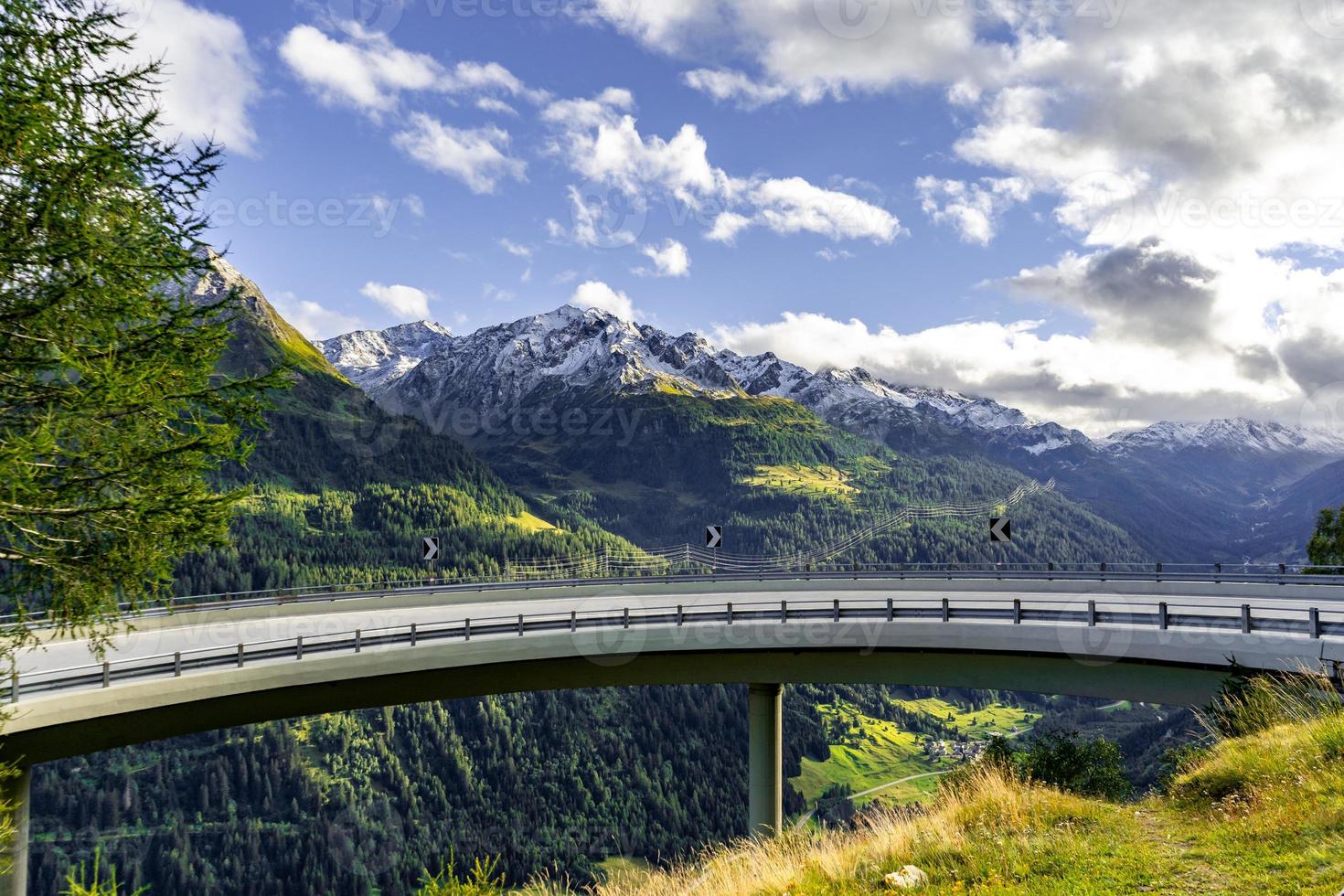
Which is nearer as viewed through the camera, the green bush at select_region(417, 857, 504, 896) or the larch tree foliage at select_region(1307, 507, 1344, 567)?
the green bush at select_region(417, 857, 504, 896)

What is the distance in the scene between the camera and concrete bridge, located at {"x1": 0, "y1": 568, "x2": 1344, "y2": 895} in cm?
1709

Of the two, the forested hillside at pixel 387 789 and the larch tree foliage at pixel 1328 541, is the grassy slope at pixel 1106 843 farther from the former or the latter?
the forested hillside at pixel 387 789

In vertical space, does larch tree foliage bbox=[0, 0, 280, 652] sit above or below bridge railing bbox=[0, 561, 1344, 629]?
above

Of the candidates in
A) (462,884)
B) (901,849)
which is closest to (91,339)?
(462,884)

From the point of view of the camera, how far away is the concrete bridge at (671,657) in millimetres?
17094

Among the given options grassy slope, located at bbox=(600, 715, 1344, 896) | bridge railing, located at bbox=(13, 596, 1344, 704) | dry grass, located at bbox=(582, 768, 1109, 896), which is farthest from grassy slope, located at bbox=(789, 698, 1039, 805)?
dry grass, located at bbox=(582, 768, 1109, 896)

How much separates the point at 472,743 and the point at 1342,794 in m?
150

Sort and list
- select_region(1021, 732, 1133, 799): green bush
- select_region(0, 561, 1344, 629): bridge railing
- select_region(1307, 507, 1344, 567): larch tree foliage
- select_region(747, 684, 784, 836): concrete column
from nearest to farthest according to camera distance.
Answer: select_region(747, 684, 784, 836): concrete column, select_region(1021, 732, 1133, 799): green bush, select_region(0, 561, 1344, 629): bridge railing, select_region(1307, 507, 1344, 567): larch tree foliage

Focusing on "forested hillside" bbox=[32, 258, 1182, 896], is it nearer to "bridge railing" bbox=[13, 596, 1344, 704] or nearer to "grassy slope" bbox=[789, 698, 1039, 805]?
"grassy slope" bbox=[789, 698, 1039, 805]

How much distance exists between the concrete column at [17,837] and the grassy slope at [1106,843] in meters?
16.0

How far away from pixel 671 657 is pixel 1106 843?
15.7m

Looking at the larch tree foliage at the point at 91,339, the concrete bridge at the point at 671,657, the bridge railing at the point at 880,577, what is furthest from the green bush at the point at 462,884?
the bridge railing at the point at 880,577

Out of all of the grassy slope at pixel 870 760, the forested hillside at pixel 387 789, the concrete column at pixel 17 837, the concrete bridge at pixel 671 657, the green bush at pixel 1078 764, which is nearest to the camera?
the concrete column at pixel 17 837

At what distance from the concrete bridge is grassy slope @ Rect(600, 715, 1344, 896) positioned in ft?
25.6
